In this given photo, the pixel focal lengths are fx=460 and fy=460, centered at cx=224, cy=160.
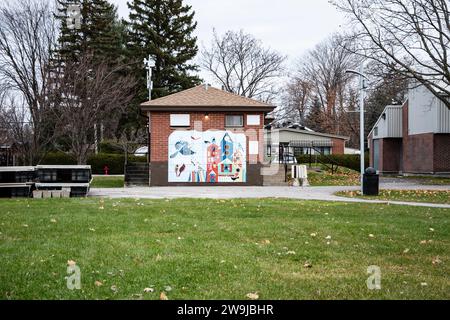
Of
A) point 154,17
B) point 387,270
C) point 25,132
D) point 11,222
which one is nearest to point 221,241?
point 387,270

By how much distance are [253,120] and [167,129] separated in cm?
478

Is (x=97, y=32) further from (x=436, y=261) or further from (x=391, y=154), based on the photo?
(x=436, y=261)

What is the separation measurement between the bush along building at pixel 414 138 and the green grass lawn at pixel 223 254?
22.2m

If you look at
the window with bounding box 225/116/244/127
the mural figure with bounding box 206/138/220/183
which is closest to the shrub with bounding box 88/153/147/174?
the mural figure with bounding box 206/138/220/183

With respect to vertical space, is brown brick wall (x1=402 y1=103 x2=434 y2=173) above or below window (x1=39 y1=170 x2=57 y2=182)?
above

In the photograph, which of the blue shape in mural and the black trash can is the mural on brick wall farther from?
the black trash can

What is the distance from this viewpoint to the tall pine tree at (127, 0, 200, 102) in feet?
151

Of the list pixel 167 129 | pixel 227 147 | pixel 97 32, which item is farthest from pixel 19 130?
pixel 97 32

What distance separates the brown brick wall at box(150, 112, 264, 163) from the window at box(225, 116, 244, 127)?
0.75ft

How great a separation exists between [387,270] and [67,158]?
3786cm

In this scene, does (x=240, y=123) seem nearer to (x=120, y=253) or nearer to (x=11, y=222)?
(x=11, y=222)

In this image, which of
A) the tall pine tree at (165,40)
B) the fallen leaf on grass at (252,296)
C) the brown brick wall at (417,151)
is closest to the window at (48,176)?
the fallen leaf on grass at (252,296)

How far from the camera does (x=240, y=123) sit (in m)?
25.6

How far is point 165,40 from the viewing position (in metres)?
47.4
